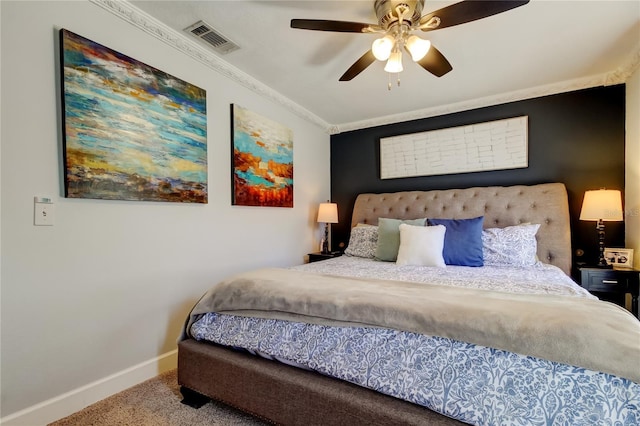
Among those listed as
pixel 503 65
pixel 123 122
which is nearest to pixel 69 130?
pixel 123 122

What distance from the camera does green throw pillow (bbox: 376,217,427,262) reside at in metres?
2.76

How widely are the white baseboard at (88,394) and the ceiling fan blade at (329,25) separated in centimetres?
238

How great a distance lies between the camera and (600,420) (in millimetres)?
842

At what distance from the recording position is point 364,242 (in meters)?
3.15

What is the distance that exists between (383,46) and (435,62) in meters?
0.47

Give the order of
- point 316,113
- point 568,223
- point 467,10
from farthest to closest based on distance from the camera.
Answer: point 316,113, point 568,223, point 467,10

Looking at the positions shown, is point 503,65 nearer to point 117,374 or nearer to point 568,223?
point 568,223

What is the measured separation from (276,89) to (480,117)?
228cm

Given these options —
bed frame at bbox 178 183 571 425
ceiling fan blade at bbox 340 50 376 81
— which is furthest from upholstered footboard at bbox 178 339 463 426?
ceiling fan blade at bbox 340 50 376 81

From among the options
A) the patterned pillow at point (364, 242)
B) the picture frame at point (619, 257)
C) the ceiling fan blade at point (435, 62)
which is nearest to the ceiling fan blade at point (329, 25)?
the ceiling fan blade at point (435, 62)

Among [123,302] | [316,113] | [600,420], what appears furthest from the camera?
[316,113]

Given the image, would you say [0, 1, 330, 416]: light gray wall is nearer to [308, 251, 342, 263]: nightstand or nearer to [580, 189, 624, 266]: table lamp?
[308, 251, 342, 263]: nightstand

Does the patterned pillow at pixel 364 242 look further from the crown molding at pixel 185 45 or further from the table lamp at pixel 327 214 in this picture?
the crown molding at pixel 185 45

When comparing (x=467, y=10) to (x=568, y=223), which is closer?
(x=467, y=10)
